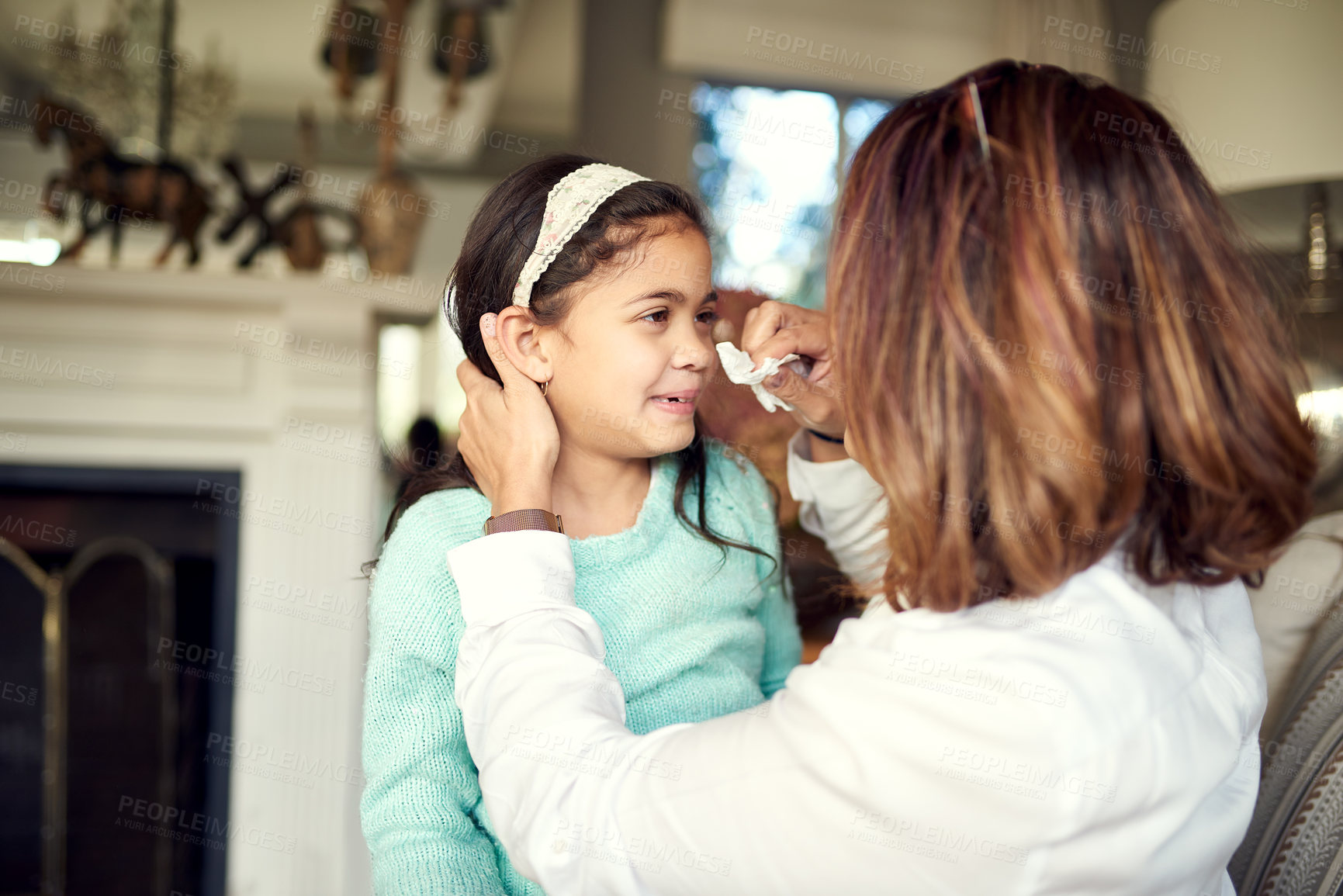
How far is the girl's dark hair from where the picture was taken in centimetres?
107

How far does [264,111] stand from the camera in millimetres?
2471

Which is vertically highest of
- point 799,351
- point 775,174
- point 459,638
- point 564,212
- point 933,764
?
point 775,174

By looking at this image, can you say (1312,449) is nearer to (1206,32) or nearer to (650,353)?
(650,353)

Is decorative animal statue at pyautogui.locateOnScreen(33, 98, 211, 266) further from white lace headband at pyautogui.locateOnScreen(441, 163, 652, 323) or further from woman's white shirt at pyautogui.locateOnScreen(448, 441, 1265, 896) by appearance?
woman's white shirt at pyautogui.locateOnScreen(448, 441, 1265, 896)

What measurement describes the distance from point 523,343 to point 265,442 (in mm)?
1388

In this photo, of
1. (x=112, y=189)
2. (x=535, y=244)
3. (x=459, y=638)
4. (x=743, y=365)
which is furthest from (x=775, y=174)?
(x=459, y=638)

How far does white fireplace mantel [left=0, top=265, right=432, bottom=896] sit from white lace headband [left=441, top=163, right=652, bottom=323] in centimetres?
127

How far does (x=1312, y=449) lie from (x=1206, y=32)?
124 cm

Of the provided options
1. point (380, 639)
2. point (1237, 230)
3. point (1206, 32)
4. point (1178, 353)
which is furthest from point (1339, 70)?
point (380, 639)

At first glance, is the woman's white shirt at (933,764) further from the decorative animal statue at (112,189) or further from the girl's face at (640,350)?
the decorative animal statue at (112,189)

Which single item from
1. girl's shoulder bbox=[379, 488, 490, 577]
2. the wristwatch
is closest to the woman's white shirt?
the wristwatch

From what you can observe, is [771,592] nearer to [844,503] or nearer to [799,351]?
[844,503]

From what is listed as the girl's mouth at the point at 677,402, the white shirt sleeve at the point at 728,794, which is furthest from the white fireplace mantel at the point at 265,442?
the white shirt sleeve at the point at 728,794

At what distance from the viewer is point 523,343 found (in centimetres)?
110
